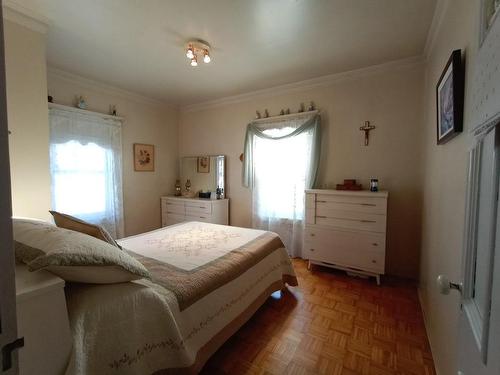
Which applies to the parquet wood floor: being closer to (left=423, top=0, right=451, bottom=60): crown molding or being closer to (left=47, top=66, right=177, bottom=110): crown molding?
(left=423, top=0, right=451, bottom=60): crown molding

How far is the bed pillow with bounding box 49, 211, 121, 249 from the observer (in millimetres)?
1330

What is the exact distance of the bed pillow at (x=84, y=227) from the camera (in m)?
1.33

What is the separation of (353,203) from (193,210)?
8.27ft

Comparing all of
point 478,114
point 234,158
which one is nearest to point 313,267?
point 234,158

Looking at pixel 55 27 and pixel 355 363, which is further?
pixel 55 27

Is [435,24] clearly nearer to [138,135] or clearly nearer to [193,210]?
[193,210]

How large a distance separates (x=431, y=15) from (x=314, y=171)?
184 centimetres

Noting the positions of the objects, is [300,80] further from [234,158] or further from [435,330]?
[435,330]

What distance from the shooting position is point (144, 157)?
3.97 metres

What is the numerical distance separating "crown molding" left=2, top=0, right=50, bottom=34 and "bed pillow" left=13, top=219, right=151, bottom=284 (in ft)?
5.94

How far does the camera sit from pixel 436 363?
1.46m

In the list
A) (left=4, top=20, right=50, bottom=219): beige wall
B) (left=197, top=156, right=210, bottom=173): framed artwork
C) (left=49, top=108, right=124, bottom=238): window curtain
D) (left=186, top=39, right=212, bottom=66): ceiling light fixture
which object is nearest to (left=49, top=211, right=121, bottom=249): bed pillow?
(left=4, top=20, right=50, bottom=219): beige wall

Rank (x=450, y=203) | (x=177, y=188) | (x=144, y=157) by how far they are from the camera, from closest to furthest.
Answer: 1. (x=450, y=203)
2. (x=144, y=157)
3. (x=177, y=188)

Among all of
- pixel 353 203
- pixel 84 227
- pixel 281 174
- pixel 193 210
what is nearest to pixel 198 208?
pixel 193 210
